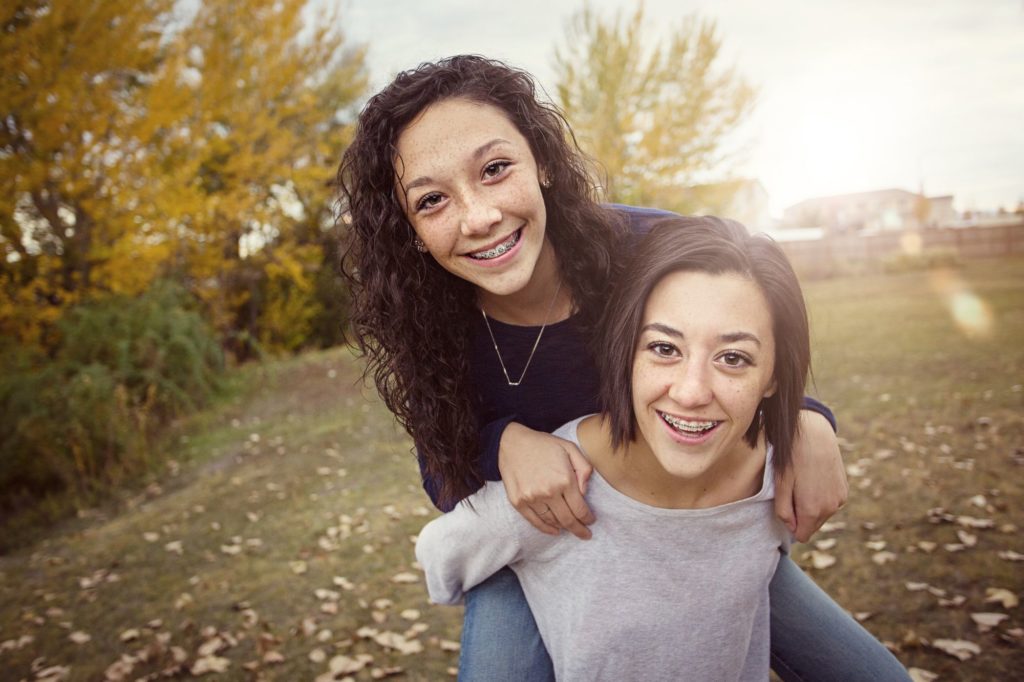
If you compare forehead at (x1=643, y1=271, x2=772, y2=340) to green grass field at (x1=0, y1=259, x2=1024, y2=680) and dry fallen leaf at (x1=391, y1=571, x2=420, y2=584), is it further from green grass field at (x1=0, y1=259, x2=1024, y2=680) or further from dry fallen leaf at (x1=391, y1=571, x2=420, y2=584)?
dry fallen leaf at (x1=391, y1=571, x2=420, y2=584)

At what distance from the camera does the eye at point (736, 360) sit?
160 centimetres

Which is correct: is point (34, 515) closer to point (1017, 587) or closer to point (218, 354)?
point (218, 354)

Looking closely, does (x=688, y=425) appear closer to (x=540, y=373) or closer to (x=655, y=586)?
(x=655, y=586)

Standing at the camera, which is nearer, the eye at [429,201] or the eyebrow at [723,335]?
the eyebrow at [723,335]

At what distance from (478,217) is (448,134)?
0.25 metres

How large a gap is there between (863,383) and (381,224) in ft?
23.0

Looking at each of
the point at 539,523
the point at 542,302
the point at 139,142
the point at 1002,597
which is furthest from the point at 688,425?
the point at 139,142

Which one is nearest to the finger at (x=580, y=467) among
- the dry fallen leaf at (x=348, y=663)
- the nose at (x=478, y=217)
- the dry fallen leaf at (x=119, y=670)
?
the nose at (x=478, y=217)

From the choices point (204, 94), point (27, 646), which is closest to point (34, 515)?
point (27, 646)

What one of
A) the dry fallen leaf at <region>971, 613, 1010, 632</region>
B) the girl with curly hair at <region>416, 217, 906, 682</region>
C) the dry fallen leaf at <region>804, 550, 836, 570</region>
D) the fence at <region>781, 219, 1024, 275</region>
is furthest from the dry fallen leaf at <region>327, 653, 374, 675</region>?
the fence at <region>781, 219, 1024, 275</region>

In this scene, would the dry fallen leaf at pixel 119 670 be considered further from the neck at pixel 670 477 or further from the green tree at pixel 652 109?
the green tree at pixel 652 109

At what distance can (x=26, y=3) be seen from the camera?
750cm

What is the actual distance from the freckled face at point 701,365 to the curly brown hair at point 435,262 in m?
0.51

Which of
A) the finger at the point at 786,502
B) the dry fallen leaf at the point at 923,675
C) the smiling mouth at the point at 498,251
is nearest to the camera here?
the finger at the point at 786,502
